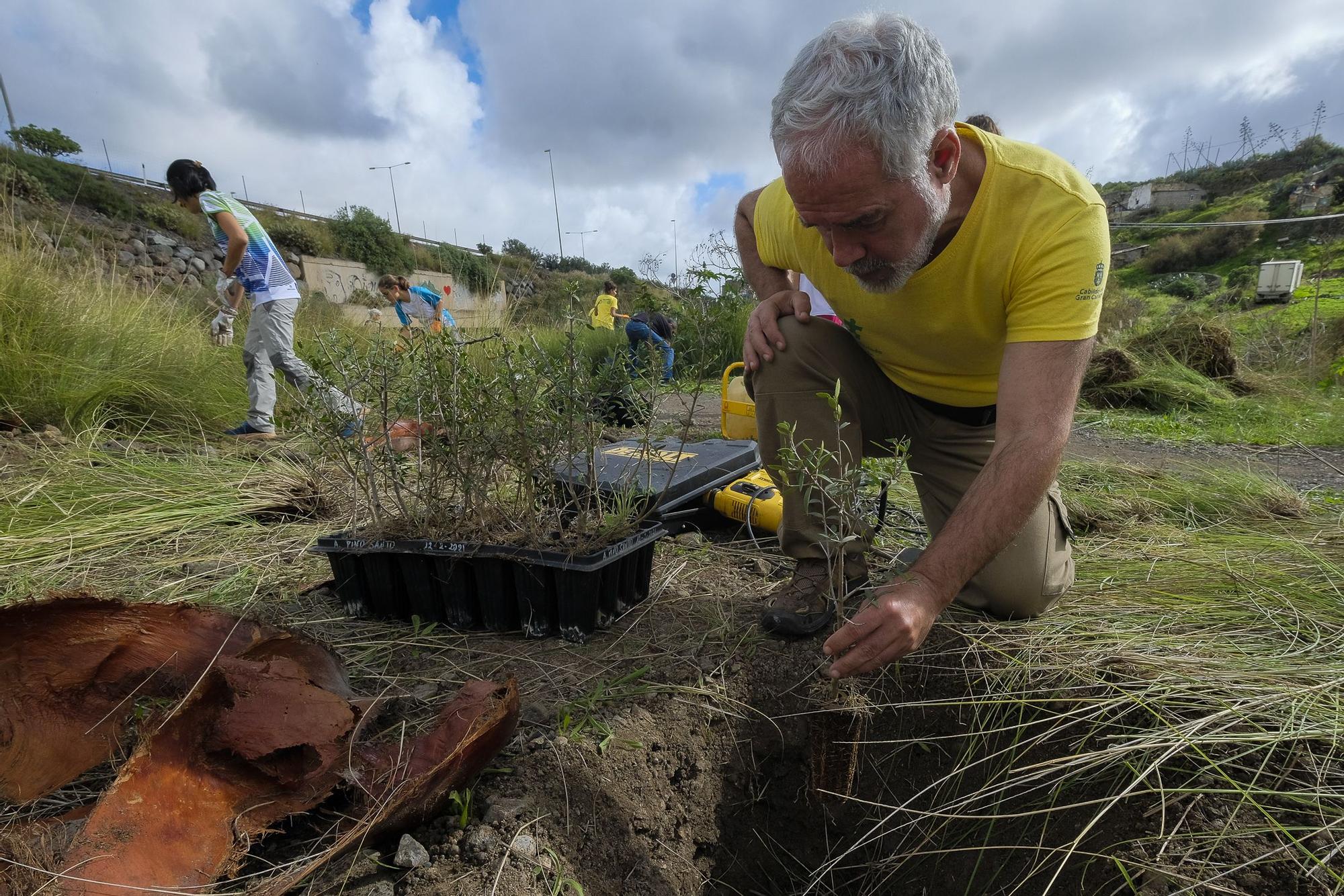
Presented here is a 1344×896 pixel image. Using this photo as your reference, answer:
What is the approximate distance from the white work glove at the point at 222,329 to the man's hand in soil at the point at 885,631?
607 cm

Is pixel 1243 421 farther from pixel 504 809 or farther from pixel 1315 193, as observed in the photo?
pixel 1315 193

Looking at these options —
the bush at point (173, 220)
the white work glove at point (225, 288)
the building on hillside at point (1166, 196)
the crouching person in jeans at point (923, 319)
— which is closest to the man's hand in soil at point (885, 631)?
the crouching person in jeans at point (923, 319)

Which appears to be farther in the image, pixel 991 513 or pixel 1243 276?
pixel 1243 276

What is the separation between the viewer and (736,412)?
3.91 m

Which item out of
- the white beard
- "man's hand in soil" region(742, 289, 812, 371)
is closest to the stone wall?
"man's hand in soil" region(742, 289, 812, 371)

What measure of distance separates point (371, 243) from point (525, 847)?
95.0 ft

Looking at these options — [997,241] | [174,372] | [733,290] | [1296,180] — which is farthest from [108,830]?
[1296,180]

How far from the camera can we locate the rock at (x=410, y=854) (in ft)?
3.61

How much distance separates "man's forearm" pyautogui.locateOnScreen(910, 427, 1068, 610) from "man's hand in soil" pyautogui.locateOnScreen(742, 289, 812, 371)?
2.94ft

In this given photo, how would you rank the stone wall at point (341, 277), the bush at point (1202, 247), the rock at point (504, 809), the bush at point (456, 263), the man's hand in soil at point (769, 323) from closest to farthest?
the rock at point (504, 809) < the man's hand in soil at point (769, 323) < the bush at point (456, 263) < the stone wall at point (341, 277) < the bush at point (1202, 247)

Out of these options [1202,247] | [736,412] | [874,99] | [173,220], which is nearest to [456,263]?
Answer: [173,220]

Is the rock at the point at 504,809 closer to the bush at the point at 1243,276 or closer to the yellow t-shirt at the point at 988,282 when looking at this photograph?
the yellow t-shirt at the point at 988,282

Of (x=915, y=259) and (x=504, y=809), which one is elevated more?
(x=915, y=259)

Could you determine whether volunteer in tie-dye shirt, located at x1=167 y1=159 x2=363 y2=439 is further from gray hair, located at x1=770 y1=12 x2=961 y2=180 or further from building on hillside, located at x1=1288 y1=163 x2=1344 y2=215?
building on hillside, located at x1=1288 y1=163 x2=1344 y2=215
